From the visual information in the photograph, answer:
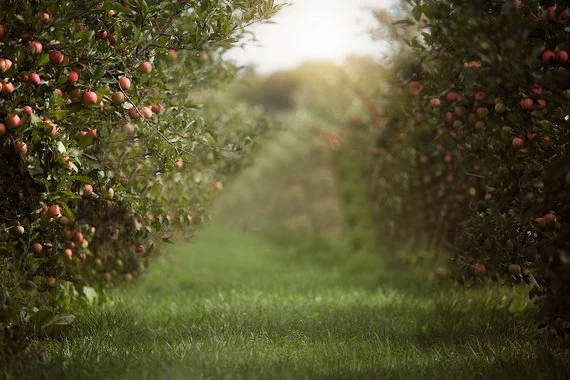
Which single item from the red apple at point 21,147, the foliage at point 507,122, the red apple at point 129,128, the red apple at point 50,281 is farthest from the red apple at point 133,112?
the foliage at point 507,122

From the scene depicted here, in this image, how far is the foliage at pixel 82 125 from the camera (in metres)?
3.68

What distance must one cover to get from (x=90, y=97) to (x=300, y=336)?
2.37 metres

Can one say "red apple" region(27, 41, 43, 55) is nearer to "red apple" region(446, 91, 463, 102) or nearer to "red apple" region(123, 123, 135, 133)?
"red apple" region(123, 123, 135, 133)

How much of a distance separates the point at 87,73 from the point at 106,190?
32.3 inches

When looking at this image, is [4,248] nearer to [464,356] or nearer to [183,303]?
[183,303]

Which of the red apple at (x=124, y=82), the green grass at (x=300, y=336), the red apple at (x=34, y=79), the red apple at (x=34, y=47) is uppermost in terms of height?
the red apple at (x=34, y=47)

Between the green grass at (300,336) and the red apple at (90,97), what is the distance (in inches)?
65.0

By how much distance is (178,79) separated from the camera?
5.38 meters

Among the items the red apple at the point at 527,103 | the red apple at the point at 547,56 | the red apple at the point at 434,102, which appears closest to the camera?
the red apple at the point at 547,56

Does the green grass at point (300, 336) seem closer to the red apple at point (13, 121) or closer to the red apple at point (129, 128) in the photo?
the red apple at point (13, 121)

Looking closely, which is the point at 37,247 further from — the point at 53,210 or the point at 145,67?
the point at 145,67

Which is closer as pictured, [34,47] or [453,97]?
[34,47]

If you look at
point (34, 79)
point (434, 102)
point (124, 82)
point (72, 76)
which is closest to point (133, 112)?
point (124, 82)

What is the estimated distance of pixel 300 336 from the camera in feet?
15.2
